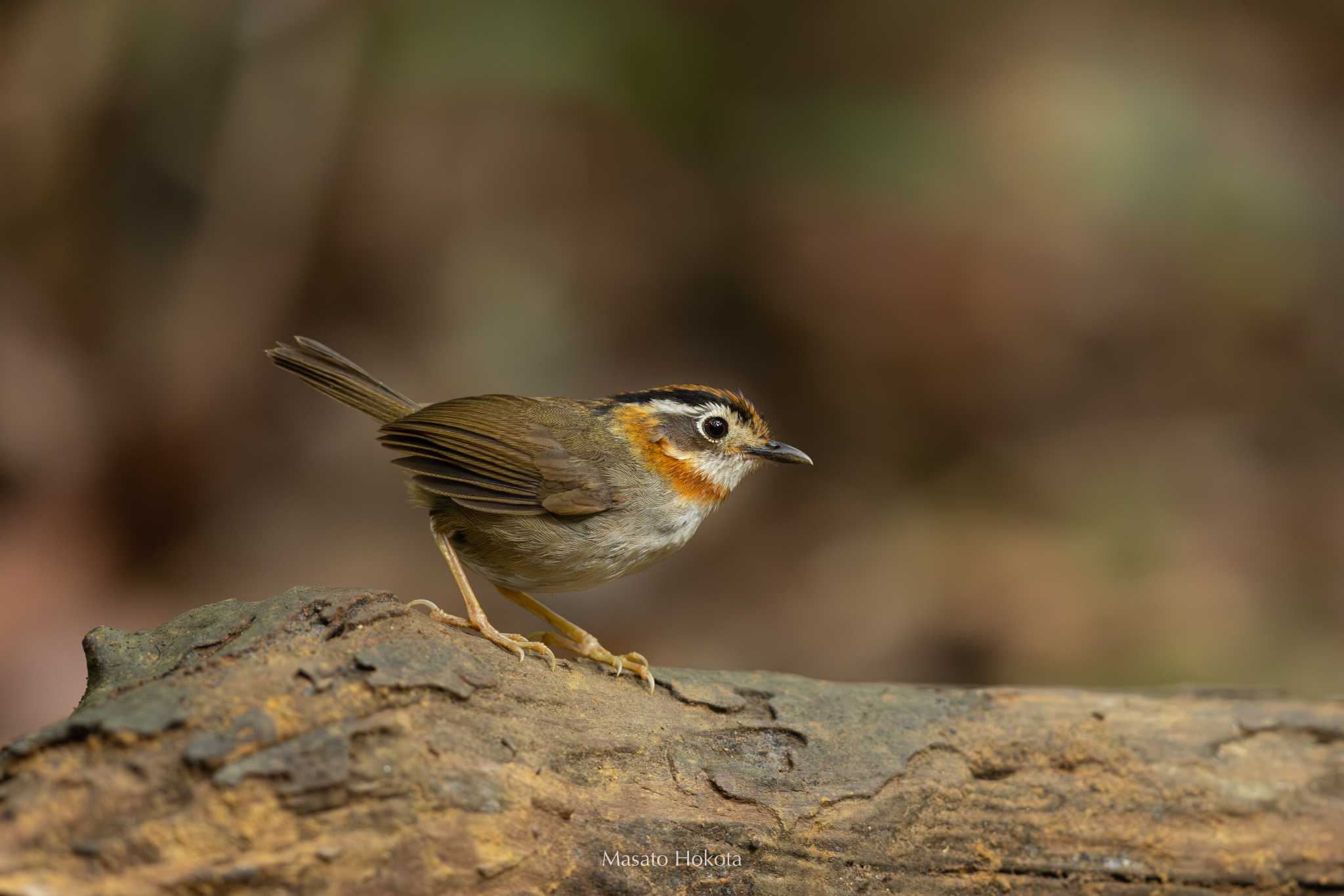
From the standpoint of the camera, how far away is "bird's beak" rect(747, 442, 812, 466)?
179 inches

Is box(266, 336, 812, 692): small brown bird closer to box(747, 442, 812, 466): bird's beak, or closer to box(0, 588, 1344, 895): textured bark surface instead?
box(747, 442, 812, 466): bird's beak

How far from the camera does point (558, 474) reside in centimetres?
403

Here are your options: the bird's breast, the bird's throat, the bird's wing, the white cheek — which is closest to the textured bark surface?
the bird's breast

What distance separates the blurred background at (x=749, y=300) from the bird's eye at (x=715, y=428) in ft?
8.48

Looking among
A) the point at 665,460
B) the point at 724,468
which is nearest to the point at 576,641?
the point at 665,460

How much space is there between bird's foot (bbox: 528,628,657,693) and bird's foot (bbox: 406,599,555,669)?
0.83 feet

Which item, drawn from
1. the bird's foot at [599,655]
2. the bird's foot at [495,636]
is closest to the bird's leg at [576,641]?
the bird's foot at [599,655]

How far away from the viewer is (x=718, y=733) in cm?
341

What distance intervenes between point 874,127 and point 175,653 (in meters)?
7.13

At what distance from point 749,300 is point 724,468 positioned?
170 inches

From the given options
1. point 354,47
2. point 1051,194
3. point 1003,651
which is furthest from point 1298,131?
point 354,47

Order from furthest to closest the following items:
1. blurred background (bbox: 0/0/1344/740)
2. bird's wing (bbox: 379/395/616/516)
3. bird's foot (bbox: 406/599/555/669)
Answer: blurred background (bbox: 0/0/1344/740), bird's wing (bbox: 379/395/616/516), bird's foot (bbox: 406/599/555/669)

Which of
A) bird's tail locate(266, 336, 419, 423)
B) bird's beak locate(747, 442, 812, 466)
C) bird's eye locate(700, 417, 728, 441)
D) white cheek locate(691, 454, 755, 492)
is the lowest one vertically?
bird's tail locate(266, 336, 419, 423)

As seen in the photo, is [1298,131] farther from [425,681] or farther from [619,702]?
[425,681]
